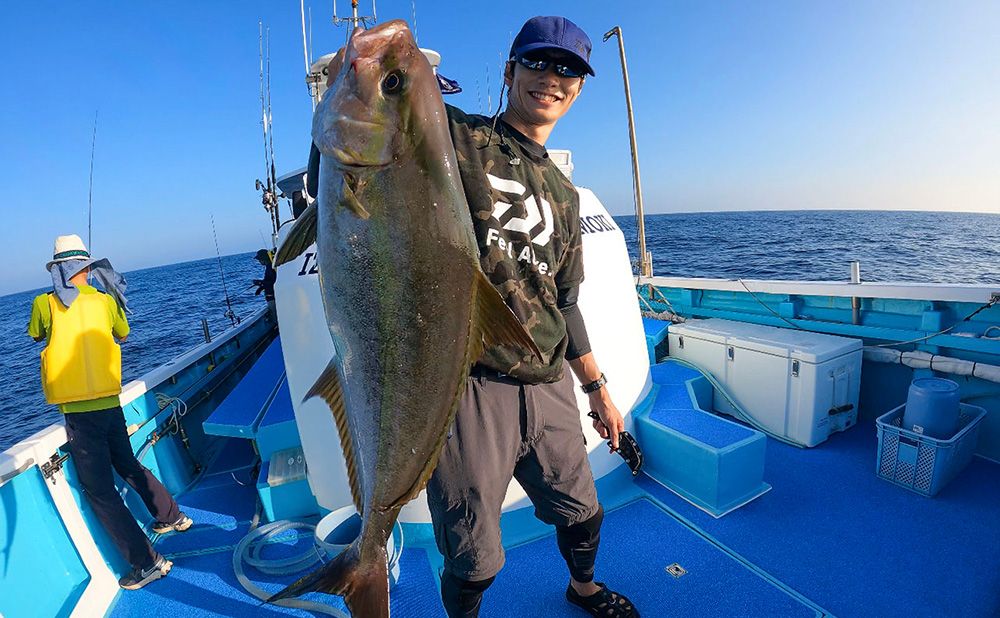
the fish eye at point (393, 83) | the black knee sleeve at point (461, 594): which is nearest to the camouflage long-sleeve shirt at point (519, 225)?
the fish eye at point (393, 83)

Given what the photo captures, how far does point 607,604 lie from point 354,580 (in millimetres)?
1591

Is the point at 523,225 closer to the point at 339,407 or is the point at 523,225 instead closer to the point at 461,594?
the point at 339,407

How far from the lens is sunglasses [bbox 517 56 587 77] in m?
1.77

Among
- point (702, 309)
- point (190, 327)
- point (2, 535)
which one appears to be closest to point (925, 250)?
point (702, 309)

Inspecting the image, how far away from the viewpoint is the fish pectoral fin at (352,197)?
1241 millimetres

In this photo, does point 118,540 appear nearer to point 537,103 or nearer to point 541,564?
point 541,564

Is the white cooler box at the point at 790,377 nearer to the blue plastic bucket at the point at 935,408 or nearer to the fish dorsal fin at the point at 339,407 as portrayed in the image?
the blue plastic bucket at the point at 935,408

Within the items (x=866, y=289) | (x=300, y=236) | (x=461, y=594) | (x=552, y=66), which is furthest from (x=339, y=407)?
(x=866, y=289)

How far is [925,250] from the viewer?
88.9 feet

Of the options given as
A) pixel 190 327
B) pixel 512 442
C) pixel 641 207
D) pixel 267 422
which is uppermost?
pixel 641 207

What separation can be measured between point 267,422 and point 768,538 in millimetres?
3662

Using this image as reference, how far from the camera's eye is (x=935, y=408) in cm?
357

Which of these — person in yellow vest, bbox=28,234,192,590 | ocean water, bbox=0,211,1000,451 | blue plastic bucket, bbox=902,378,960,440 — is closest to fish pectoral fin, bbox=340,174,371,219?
person in yellow vest, bbox=28,234,192,590

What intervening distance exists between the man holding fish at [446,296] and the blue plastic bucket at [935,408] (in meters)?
3.09
